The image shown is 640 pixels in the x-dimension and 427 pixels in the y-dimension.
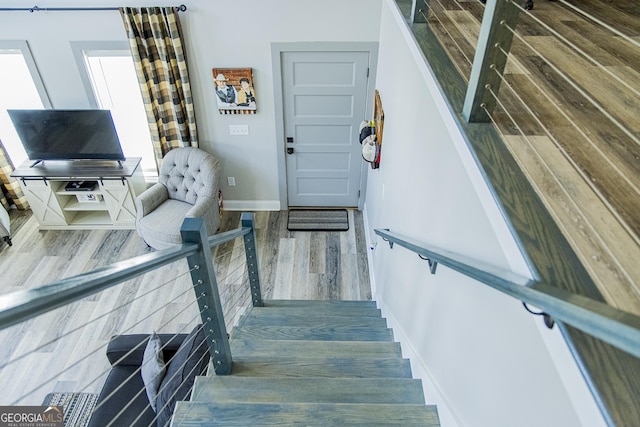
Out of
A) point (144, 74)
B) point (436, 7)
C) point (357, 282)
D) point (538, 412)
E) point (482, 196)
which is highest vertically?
point (436, 7)

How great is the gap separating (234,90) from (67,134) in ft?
6.36

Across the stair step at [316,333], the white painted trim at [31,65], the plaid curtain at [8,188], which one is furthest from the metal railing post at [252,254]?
the plaid curtain at [8,188]

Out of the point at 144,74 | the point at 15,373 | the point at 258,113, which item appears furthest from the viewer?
the point at 258,113

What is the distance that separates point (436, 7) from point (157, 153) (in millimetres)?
3460

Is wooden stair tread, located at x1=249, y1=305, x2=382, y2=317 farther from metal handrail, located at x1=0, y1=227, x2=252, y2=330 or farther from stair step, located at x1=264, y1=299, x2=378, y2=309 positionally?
metal handrail, located at x1=0, y1=227, x2=252, y2=330

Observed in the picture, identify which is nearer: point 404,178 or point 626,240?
point 626,240

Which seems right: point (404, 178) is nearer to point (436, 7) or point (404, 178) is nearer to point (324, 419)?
point (436, 7)

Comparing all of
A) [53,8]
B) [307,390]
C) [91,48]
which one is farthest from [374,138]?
[53,8]

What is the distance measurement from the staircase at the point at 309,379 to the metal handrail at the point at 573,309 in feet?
2.78

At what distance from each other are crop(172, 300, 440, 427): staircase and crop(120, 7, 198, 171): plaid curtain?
2536 mm

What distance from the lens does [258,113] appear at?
4.57 meters

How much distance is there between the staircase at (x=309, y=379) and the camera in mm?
1595

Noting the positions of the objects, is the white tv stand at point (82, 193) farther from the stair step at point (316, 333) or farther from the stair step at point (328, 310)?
the stair step at point (316, 333)

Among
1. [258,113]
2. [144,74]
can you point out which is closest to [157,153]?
[144,74]
